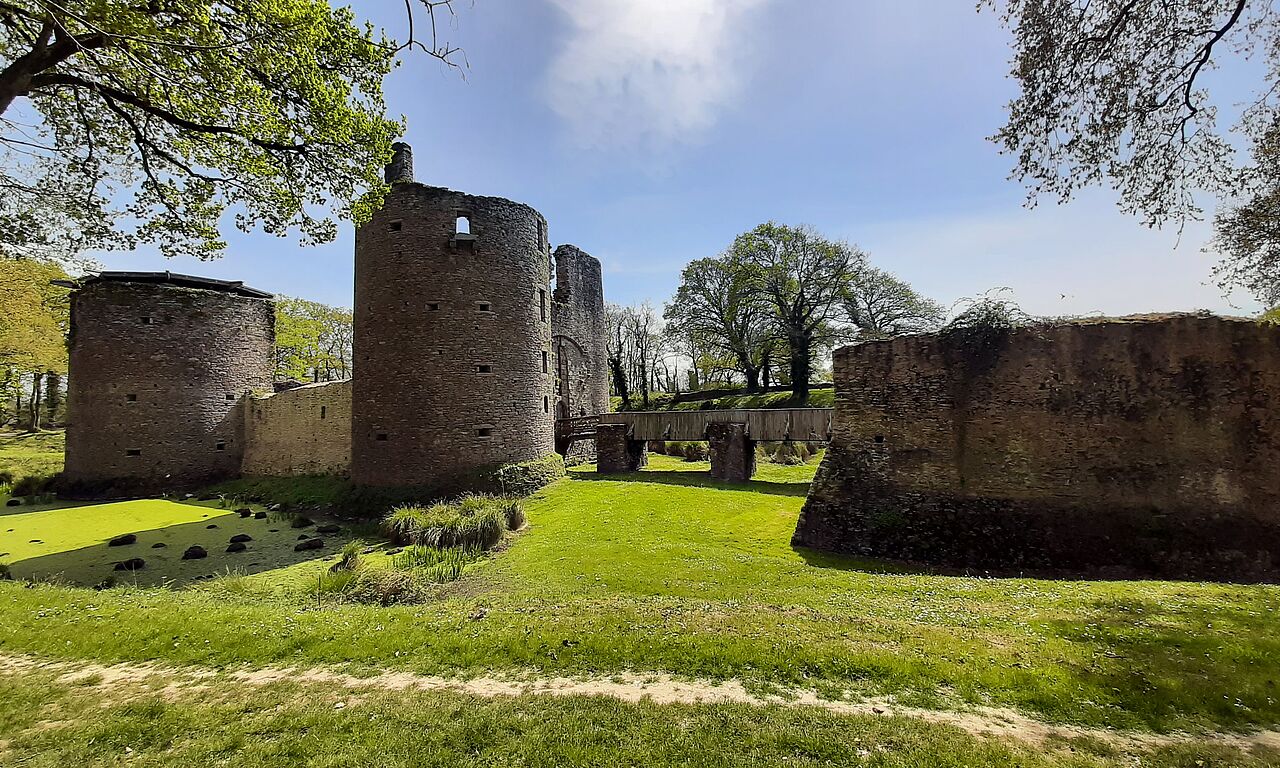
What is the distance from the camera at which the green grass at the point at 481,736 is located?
10.9 feet

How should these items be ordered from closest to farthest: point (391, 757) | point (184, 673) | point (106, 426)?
point (391, 757) → point (184, 673) → point (106, 426)

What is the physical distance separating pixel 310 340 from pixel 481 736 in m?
42.7

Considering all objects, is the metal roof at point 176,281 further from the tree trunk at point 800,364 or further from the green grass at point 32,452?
the tree trunk at point 800,364

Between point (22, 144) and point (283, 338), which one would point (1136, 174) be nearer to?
point (22, 144)

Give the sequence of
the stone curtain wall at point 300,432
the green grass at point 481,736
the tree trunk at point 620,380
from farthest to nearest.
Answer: the tree trunk at point 620,380 < the stone curtain wall at point 300,432 < the green grass at point 481,736

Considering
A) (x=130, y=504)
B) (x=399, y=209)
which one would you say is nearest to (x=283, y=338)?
(x=130, y=504)

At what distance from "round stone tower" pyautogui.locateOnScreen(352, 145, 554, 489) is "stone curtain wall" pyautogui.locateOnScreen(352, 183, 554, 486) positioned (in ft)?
0.11

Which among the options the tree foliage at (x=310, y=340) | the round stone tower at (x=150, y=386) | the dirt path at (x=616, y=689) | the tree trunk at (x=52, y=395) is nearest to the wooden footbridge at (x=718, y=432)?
the dirt path at (x=616, y=689)

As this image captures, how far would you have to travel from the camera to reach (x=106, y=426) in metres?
19.6

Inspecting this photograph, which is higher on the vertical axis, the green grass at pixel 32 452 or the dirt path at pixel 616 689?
the green grass at pixel 32 452

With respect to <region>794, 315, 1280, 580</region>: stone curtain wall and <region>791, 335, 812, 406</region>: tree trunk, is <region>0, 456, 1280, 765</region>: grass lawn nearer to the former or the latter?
<region>794, 315, 1280, 580</region>: stone curtain wall

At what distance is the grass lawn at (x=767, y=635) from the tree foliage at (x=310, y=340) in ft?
109

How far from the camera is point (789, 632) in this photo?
538 centimetres

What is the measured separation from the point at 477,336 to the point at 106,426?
15769 mm
